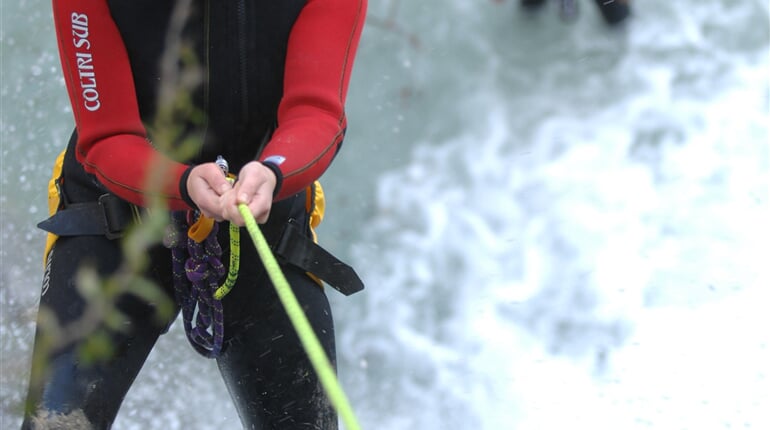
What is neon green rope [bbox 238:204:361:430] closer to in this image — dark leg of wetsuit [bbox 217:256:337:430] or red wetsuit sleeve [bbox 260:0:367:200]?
red wetsuit sleeve [bbox 260:0:367:200]

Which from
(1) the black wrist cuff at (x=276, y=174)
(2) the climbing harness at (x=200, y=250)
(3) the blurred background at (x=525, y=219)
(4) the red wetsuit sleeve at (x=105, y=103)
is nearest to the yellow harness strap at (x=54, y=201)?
(2) the climbing harness at (x=200, y=250)

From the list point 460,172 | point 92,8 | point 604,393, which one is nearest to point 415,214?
point 460,172

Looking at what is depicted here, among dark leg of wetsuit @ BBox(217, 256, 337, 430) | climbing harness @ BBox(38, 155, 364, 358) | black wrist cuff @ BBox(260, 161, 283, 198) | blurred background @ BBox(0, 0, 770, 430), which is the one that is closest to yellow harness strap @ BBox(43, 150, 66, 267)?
climbing harness @ BBox(38, 155, 364, 358)

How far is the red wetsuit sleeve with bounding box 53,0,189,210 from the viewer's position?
1.16 metres

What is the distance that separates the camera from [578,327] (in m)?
1.99

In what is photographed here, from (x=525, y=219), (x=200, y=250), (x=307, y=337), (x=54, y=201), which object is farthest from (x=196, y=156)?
(x=525, y=219)

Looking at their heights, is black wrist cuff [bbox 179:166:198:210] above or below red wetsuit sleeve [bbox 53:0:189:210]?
below

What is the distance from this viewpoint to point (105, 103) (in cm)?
119

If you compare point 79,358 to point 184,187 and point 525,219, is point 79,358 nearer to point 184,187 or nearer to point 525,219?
point 184,187

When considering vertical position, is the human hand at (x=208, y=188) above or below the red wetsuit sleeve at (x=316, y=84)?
below

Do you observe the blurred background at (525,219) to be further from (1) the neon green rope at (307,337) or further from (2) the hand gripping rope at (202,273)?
(1) the neon green rope at (307,337)

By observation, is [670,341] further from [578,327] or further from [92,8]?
[92,8]

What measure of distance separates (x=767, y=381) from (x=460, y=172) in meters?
0.80

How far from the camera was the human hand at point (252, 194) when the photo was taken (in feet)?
3.35
